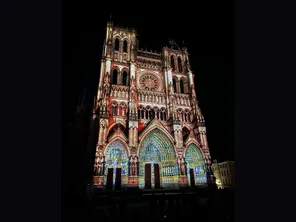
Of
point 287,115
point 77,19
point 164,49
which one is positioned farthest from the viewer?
point 164,49

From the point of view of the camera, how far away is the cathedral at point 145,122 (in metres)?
12.9

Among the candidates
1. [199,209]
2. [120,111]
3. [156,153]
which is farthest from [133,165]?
[199,209]

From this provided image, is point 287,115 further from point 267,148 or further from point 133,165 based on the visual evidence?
point 133,165

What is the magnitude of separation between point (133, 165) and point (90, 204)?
8.97m

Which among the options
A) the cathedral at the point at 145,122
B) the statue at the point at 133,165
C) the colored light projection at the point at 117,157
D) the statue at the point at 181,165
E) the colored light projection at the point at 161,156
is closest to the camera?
the statue at the point at 133,165

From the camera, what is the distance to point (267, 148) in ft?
10.1

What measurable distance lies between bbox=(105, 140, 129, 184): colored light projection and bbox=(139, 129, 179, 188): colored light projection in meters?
1.41

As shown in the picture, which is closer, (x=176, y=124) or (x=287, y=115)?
(x=287, y=115)

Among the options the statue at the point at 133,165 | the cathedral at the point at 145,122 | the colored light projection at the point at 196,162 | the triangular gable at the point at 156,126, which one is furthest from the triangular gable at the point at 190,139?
the statue at the point at 133,165

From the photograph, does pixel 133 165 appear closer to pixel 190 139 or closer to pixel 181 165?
pixel 181 165

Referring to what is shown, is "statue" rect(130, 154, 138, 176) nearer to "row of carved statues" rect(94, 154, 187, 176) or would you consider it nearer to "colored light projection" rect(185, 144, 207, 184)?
"row of carved statues" rect(94, 154, 187, 176)

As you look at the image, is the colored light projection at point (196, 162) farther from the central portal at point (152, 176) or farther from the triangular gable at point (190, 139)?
the central portal at point (152, 176)

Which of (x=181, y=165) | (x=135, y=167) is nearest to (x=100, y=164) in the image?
(x=135, y=167)

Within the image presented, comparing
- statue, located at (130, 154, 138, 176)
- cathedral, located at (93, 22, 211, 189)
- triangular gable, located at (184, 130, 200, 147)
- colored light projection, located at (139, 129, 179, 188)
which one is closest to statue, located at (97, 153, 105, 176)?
cathedral, located at (93, 22, 211, 189)
